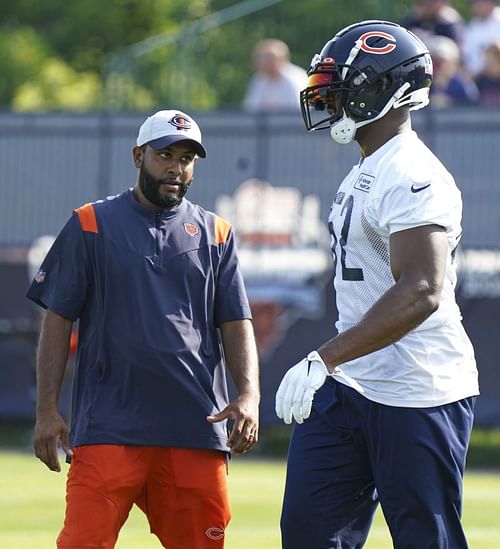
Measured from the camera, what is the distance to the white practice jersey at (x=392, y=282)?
462 cm

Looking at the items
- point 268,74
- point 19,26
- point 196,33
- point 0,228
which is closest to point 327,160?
point 268,74

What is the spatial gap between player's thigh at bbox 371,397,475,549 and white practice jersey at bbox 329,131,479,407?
7cm

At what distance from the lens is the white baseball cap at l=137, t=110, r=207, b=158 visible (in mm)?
5422

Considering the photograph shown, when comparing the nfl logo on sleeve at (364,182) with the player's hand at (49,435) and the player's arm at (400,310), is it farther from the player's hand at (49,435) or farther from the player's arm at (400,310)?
the player's hand at (49,435)

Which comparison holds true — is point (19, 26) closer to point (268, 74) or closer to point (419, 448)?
point (268, 74)

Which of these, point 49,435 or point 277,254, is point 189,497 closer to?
point 49,435

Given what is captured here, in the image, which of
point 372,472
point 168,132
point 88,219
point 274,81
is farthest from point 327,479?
point 274,81

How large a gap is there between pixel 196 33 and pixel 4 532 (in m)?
8.98

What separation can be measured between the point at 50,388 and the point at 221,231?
35.5 inches

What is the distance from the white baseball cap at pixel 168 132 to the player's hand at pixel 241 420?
0.99m

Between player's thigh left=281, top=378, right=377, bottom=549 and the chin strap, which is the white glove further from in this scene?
the chin strap

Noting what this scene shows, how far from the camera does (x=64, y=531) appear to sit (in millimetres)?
5184

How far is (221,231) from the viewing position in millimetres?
5559

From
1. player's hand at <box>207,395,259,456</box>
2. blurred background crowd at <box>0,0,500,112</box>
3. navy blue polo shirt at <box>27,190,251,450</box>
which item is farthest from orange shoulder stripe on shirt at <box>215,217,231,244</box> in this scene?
blurred background crowd at <box>0,0,500,112</box>
